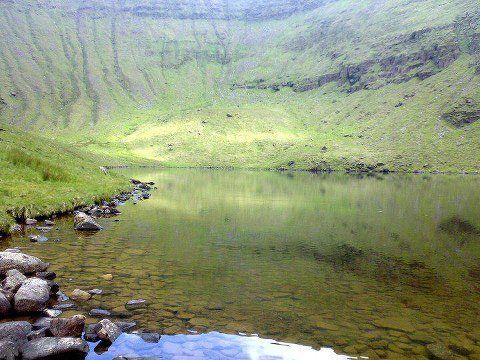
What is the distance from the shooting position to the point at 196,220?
109 feet

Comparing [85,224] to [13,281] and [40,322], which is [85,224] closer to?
[13,281]

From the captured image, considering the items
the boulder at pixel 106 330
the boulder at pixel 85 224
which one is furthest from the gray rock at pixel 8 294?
the boulder at pixel 85 224

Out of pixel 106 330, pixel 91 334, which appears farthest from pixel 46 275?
pixel 106 330

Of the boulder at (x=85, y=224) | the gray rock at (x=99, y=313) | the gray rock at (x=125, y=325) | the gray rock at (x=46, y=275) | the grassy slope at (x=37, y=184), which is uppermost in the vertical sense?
the grassy slope at (x=37, y=184)

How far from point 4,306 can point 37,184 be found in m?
22.3

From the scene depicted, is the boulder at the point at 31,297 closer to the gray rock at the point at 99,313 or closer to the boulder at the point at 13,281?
the boulder at the point at 13,281

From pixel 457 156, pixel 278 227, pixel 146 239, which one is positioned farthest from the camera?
pixel 457 156

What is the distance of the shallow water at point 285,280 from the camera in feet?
39.5

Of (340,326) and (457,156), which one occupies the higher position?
(457,156)

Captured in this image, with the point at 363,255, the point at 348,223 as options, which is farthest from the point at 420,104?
the point at 363,255

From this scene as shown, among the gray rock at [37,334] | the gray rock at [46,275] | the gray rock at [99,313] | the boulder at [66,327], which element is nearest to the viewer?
the gray rock at [37,334]

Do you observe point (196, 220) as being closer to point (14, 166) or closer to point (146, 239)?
point (146, 239)

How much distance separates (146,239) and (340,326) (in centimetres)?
1515

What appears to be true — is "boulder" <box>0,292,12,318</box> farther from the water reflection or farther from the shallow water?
the water reflection
